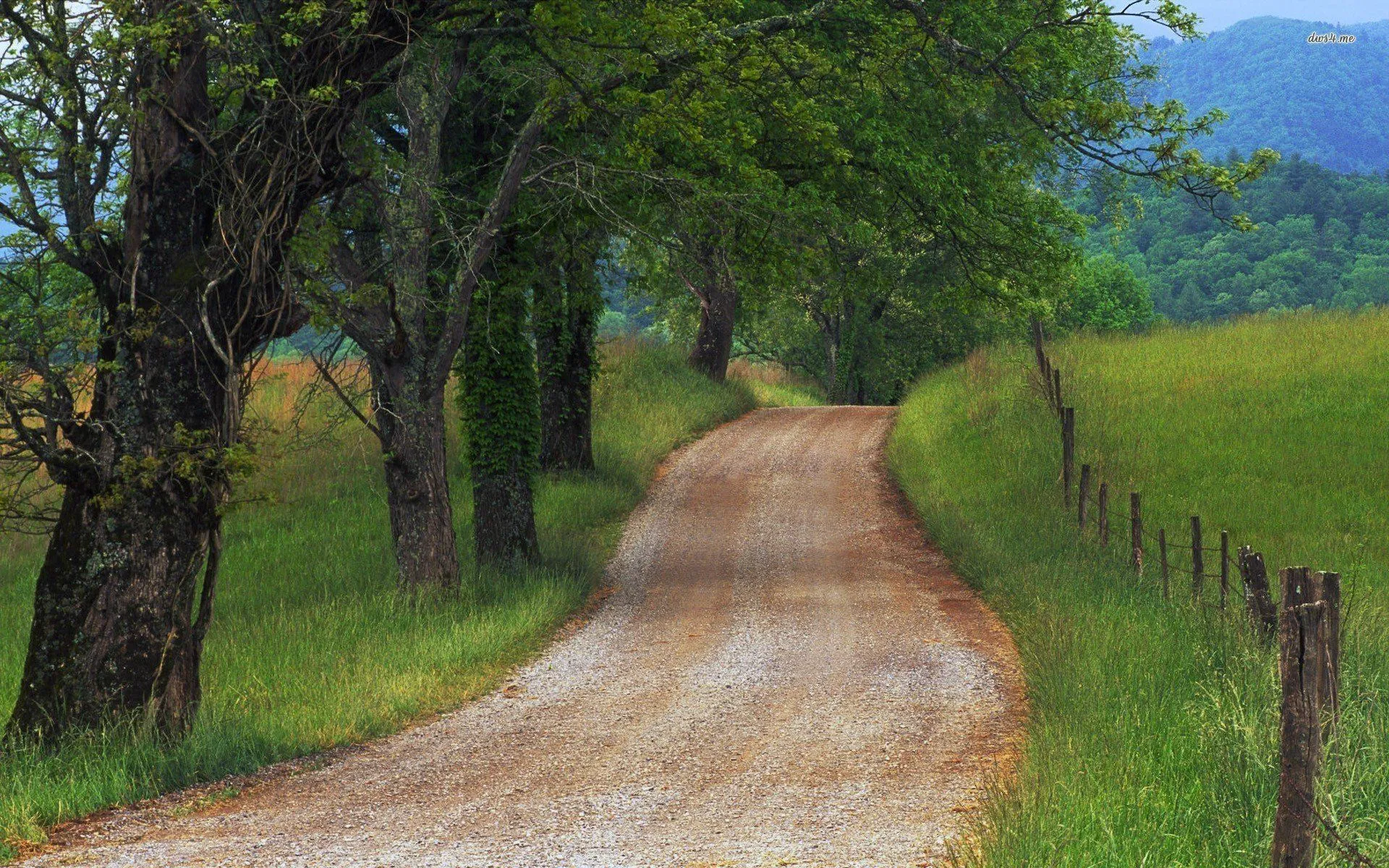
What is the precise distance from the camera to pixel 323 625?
496 inches

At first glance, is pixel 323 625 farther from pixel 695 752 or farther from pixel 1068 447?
pixel 1068 447

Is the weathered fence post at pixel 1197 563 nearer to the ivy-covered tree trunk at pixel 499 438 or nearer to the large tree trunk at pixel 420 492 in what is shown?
the large tree trunk at pixel 420 492

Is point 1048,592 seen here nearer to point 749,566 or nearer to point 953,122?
point 749,566

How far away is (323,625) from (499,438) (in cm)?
432

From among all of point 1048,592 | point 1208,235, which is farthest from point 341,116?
point 1208,235

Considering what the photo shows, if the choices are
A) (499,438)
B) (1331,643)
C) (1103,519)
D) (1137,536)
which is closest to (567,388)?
(499,438)

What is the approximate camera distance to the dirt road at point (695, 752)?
269 inches

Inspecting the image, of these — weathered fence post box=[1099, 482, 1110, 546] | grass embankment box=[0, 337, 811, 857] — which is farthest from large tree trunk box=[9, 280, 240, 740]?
weathered fence post box=[1099, 482, 1110, 546]

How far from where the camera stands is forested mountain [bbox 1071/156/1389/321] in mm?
89438

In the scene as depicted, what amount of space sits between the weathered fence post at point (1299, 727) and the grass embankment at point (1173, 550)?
6.1 inches

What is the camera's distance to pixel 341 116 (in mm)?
9258

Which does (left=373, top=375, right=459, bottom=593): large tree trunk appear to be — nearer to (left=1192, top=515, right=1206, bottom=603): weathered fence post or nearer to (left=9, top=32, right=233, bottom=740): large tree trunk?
(left=9, top=32, right=233, bottom=740): large tree trunk

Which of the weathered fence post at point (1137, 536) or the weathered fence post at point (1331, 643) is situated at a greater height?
the weathered fence post at point (1331, 643)

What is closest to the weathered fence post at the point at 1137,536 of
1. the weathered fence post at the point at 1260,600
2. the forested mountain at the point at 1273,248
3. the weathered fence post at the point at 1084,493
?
the weathered fence post at the point at 1084,493
